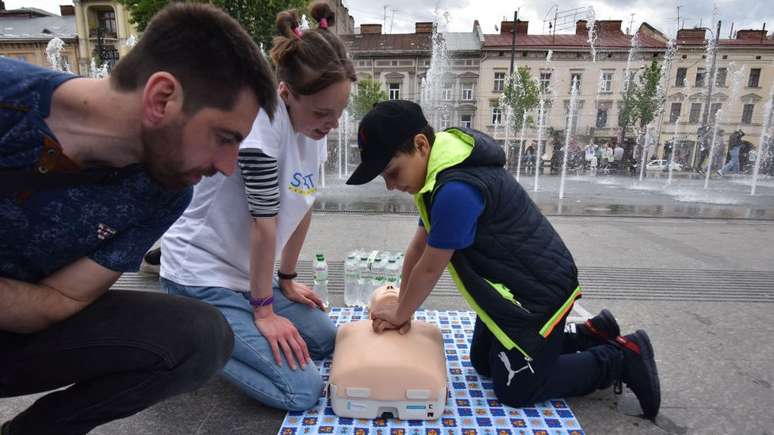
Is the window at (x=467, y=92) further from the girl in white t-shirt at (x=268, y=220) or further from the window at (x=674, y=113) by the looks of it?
the girl in white t-shirt at (x=268, y=220)

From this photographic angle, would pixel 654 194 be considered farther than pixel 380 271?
Yes

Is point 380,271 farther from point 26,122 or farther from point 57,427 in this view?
point 26,122

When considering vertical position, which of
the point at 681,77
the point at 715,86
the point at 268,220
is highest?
the point at 681,77

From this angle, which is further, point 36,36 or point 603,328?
point 36,36

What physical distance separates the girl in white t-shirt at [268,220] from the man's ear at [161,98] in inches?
27.9

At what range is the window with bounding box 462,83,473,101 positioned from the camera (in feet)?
108

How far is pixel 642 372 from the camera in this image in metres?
2.04

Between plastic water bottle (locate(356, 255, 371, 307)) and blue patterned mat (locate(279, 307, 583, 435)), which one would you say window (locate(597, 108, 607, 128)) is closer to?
plastic water bottle (locate(356, 255, 371, 307))

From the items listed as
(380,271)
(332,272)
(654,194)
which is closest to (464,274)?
(380,271)

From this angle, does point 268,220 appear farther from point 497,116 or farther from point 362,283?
point 497,116

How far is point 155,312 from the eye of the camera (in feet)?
4.81

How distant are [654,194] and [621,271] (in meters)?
7.96

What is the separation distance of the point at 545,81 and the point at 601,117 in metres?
4.65

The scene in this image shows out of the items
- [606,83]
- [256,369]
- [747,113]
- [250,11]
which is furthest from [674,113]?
[256,369]
